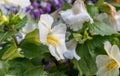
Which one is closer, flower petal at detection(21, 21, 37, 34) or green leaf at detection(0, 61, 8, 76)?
green leaf at detection(0, 61, 8, 76)

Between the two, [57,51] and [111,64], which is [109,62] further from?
[57,51]

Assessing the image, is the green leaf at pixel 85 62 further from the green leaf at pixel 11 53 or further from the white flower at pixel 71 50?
the green leaf at pixel 11 53

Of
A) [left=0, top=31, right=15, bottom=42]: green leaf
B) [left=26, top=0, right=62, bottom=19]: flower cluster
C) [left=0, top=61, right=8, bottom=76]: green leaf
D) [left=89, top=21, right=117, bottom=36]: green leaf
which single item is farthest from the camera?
[left=26, top=0, right=62, bottom=19]: flower cluster

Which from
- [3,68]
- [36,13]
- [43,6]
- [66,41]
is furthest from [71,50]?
[43,6]

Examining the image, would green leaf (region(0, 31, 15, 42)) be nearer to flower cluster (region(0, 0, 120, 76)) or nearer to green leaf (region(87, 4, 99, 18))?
flower cluster (region(0, 0, 120, 76))

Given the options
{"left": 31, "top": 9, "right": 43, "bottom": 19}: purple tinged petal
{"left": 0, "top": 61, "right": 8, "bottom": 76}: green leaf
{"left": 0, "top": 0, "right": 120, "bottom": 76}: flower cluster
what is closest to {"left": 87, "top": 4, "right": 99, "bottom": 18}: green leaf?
{"left": 0, "top": 0, "right": 120, "bottom": 76}: flower cluster

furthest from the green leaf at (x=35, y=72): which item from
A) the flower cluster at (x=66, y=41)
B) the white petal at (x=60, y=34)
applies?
the white petal at (x=60, y=34)
